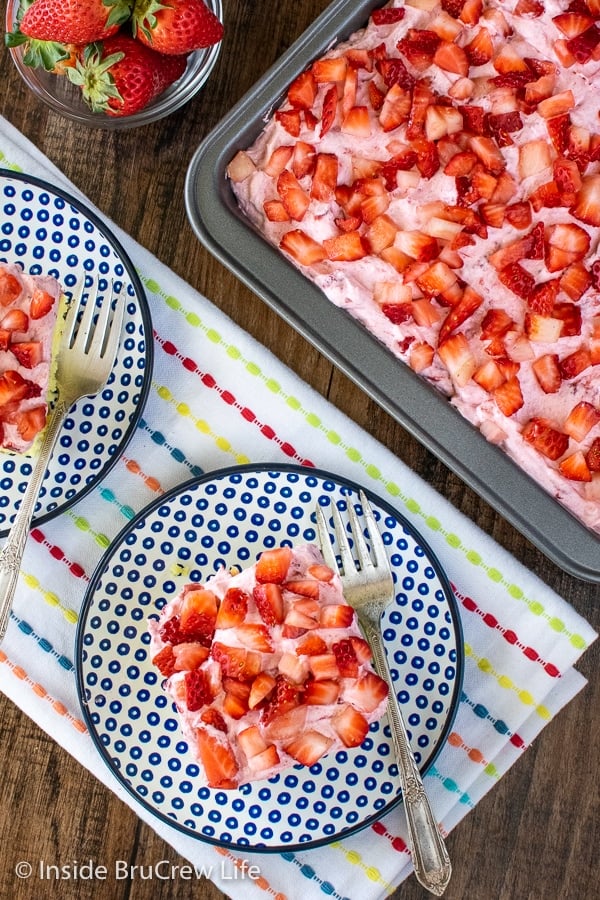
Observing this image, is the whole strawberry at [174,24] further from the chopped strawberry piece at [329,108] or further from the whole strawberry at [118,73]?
the chopped strawberry piece at [329,108]

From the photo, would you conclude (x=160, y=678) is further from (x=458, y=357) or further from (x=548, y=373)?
(x=548, y=373)

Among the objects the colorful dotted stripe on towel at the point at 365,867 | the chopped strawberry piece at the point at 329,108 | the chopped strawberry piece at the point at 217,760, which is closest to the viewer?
the chopped strawberry piece at the point at 217,760

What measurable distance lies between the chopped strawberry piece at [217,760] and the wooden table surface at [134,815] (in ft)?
1.27

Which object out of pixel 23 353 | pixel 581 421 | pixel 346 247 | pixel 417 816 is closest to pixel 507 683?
pixel 417 816

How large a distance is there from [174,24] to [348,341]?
25.4 inches

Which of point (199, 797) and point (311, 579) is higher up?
point (311, 579)

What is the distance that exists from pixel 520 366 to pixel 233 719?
0.83 m

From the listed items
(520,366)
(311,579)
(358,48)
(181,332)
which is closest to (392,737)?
(311,579)

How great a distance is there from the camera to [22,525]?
1.53m

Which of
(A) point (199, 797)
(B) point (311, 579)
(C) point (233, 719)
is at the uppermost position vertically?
(B) point (311, 579)

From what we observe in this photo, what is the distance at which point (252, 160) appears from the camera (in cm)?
158

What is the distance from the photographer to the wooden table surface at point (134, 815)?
1.72 meters

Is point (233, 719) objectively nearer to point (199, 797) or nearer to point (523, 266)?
point (199, 797)

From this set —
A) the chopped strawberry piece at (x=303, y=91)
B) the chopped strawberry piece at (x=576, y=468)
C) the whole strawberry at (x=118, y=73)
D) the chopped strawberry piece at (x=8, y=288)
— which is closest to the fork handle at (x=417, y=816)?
the chopped strawberry piece at (x=576, y=468)
